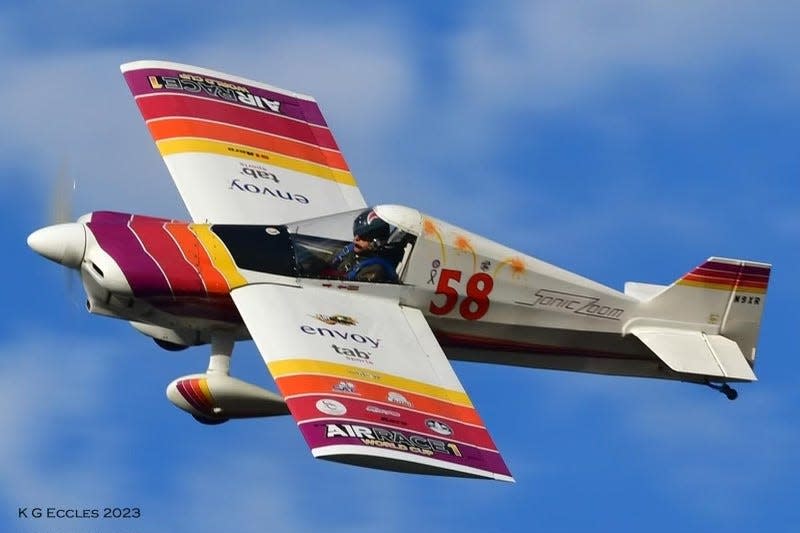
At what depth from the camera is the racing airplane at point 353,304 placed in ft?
85.7

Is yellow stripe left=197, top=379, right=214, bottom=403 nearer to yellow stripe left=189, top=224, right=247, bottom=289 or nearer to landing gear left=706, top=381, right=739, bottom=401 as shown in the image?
yellow stripe left=189, top=224, right=247, bottom=289

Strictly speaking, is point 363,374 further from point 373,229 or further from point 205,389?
point 373,229

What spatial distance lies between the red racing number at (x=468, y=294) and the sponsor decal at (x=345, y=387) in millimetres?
2563

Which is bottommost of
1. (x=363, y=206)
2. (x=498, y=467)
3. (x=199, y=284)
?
(x=498, y=467)

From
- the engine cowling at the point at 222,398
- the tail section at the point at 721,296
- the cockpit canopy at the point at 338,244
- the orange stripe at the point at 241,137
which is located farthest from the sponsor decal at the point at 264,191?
the tail section at the point at 721,296

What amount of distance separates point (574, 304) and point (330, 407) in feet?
15.6

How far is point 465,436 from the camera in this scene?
26078 mm

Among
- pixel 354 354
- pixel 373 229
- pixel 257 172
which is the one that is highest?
pixel 257 172

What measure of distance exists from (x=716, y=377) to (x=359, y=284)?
15.5 feet

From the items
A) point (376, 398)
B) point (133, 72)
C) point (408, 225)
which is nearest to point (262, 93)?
point (133, 72)

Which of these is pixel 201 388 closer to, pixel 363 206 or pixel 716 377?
pixel 363 206

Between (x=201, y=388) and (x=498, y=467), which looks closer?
(x=498, y=467)

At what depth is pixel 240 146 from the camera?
3114 centimetres

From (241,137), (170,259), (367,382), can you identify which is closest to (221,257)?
(170,259)
